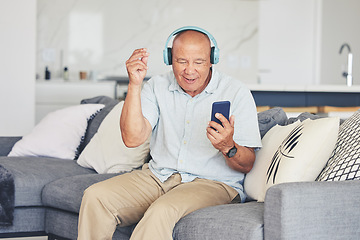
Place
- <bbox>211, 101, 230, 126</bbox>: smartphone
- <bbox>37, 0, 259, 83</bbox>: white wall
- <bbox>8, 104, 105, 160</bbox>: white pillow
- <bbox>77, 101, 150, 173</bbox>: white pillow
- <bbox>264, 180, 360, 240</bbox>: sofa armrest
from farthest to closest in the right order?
<bbox>37, 0, 259, 83</bbox>: white wall
<bbox>8, 104, 105, 160</bbox>: white pillow
<bbox>77, 101, 150, 173</bbox>: white pillow
<bbox>211, 101, 230, 126</bbox>: smartphone
<bbox>264, 180, 360, 240</bbox>: sofa armrest

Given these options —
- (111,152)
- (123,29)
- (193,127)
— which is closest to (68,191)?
(111,152)

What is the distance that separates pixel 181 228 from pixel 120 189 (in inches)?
13.4

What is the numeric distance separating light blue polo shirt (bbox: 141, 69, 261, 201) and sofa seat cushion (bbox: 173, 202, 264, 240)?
269 mm

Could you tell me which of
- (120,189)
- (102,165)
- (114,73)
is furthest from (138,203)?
(114,73)

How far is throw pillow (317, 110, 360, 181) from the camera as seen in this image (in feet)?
5.87

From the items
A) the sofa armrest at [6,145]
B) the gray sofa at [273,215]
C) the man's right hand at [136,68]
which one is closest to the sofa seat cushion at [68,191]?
the gray sofa at [273,215]

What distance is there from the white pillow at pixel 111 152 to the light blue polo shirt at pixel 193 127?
528 millimetres

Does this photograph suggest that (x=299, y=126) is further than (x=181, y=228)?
Yes

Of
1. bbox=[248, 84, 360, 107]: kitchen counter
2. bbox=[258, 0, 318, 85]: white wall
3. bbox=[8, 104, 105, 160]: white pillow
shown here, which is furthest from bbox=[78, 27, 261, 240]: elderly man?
bbox=[258, 0, 318, 85]: white wall

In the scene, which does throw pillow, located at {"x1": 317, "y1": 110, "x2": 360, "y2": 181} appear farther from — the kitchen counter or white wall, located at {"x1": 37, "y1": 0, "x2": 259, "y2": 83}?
white wall, located at {"x1": 37, "y1": 0, "x2": 259, "y2": 83}

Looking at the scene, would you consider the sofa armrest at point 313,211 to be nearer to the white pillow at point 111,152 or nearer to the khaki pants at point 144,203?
the khaki pants at point 144,203

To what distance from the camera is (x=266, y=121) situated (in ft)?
8.00

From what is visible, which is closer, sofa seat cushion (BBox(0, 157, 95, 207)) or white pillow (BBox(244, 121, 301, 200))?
white pillow (BBox(244, 121, 301, 200))

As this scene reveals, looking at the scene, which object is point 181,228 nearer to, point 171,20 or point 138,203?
point 138,203
